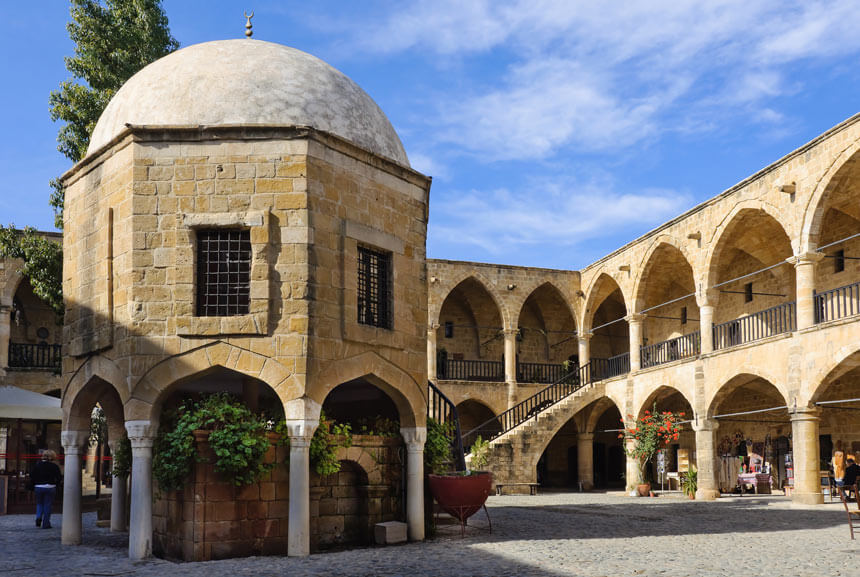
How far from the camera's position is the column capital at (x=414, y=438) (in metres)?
10.3

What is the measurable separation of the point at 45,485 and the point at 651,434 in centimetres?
1324

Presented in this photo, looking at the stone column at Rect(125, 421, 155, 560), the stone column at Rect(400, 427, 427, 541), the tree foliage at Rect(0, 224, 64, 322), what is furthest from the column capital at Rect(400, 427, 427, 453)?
the tree foliage at Rect(0, 224, 64, 322)

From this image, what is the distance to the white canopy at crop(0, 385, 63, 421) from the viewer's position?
47.5ft

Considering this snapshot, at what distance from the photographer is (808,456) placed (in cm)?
1597

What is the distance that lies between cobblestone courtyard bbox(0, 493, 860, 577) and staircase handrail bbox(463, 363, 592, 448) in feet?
33.7

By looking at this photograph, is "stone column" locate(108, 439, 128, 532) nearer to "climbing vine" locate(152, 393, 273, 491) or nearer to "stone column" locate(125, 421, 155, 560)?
"stone column" locate(125, 421, 155, 560)

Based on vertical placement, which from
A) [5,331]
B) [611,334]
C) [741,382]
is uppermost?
[611,334]

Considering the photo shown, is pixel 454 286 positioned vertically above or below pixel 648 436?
above

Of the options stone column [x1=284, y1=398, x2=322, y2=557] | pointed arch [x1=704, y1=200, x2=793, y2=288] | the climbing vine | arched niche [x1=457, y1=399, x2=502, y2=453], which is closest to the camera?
the climbing vine

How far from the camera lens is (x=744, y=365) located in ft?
59.2

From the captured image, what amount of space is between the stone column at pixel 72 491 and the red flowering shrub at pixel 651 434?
44.7 ft

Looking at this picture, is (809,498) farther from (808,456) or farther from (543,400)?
(543,400)

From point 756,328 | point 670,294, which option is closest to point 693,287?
point 670,294

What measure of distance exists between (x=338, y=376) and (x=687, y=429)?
57.7 feet
